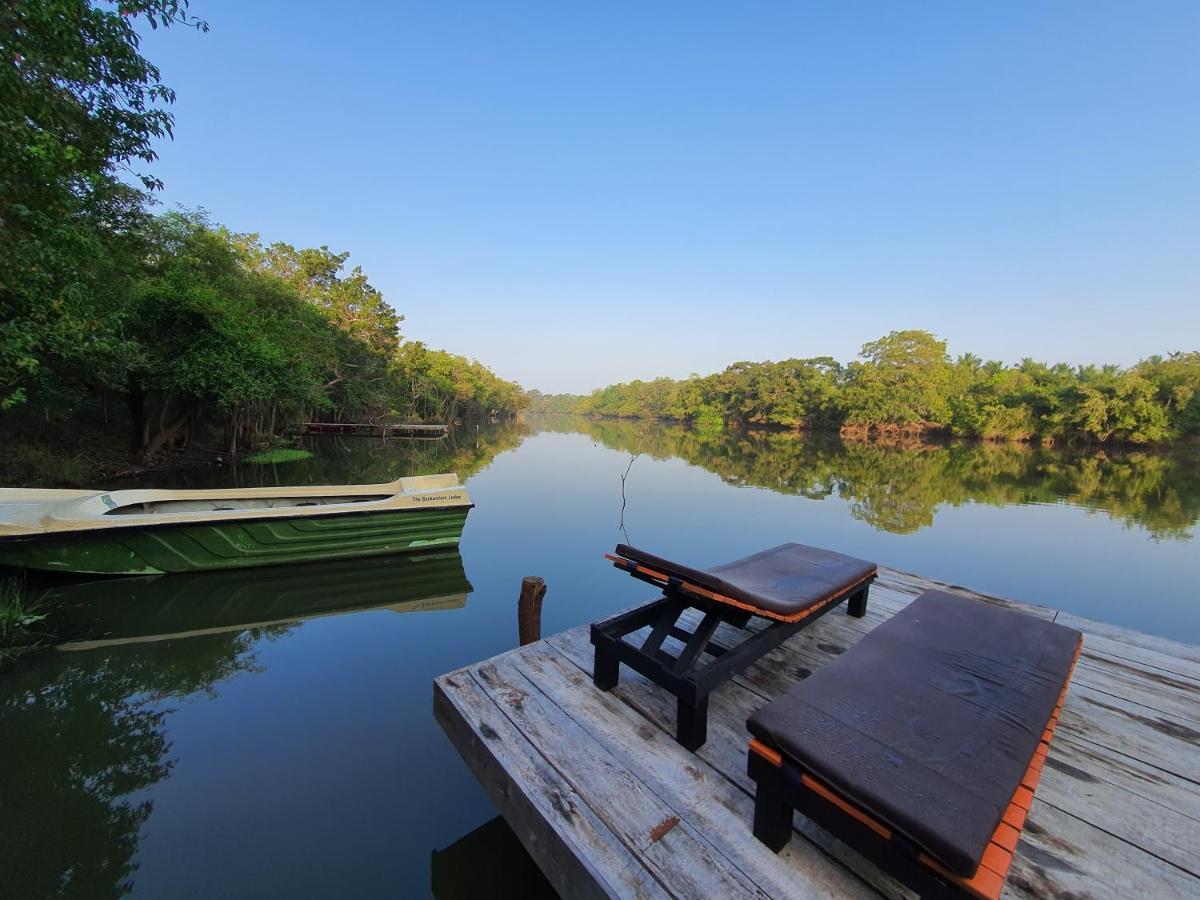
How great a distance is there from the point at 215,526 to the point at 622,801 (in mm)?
5546

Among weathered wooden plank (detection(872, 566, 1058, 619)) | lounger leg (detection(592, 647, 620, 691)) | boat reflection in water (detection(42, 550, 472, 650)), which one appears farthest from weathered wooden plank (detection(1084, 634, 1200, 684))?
boat reflection in water (detection(42, 550, 472, 650))

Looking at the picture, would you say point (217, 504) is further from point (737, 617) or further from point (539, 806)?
point (737, 617)

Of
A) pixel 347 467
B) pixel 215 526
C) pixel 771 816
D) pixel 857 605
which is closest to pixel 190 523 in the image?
pixel 215 526

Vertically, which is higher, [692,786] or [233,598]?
[692,786]

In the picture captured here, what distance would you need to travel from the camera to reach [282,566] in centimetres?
581

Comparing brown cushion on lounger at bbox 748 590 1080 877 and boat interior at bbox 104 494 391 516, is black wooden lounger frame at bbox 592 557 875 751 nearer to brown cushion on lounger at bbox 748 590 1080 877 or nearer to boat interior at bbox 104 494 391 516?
brown cushion on lounger at bbox 748 590 1080 877

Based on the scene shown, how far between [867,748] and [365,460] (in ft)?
58.6

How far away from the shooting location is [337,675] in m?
3.81

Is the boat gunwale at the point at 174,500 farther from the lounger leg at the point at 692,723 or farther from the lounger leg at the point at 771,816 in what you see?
the lounger leg at the point at 771,816

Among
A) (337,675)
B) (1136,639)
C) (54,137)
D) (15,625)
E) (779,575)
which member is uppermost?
(54,137)

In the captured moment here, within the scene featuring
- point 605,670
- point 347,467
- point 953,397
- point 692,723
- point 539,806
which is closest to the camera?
point 539,806

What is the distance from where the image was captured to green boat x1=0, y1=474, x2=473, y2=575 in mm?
4637

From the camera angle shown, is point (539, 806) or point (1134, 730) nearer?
point (539, 806)

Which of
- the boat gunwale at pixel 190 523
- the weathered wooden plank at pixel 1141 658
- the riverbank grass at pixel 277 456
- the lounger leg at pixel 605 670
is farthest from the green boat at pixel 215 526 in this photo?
the riverbank grass at pixel 277 456
